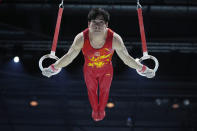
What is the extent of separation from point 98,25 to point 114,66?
4.77 meters

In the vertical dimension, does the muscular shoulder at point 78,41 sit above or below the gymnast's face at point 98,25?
below

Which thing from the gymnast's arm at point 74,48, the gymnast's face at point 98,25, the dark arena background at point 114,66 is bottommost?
the gymnast's arm at point 74,48

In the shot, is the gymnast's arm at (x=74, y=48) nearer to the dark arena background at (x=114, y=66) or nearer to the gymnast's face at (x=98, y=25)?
the gymnast's face at (x=98, y=25)

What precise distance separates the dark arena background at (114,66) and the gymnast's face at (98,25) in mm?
4010

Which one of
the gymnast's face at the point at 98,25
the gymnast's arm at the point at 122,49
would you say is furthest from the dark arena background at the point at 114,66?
the gymnast's face at the point at 98,25

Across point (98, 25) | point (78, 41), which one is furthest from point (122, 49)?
point (78, 41)

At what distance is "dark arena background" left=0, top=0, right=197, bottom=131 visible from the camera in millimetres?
8641

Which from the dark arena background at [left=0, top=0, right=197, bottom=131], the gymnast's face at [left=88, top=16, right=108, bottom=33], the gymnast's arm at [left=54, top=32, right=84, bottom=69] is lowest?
the gymnast's arm at [left=54, top=32, right=84, bottom=69]

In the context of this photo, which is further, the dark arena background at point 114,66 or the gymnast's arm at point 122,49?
the dark arena background at point 114,66

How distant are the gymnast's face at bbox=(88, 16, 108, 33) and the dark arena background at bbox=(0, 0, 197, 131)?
4.01m

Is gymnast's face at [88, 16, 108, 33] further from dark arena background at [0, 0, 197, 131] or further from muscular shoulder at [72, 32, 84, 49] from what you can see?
dark arena background at [0, 0, 197, 131]

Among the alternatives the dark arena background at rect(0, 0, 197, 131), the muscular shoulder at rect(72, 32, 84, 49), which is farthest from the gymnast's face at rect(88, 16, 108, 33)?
the dark arena background at rect(0, 0, 197, 131)

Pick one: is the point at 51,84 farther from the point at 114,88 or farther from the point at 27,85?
the point at 114,88

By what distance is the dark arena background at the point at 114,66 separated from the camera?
28.3 feet
